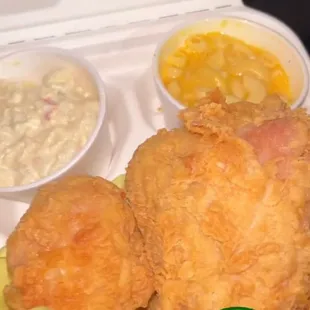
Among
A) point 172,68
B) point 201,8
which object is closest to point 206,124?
point 172,68

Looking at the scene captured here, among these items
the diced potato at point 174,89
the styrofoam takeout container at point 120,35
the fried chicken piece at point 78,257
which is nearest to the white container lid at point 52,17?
the styrofoam takeout container at point 120,35

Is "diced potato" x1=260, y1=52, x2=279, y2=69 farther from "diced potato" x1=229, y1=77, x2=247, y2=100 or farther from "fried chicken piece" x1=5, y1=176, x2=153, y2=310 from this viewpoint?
"fried chicken piece" x1=5, y1=176, x2=153, y2=310

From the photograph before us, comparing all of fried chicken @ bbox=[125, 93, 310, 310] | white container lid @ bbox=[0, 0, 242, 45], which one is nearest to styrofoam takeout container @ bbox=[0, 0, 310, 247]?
white container lid @ bbox=[0, 0, 242, 45]

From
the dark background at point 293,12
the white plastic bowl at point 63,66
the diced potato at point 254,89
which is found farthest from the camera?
the dark background at point 293,12

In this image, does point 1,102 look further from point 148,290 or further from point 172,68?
point 148,290

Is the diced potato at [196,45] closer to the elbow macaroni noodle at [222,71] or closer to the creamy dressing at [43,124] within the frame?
the elbow macaroni noodle at [222,71]

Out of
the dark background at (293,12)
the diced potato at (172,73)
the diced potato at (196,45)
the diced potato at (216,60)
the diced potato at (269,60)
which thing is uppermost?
the diced potato at (196,45)

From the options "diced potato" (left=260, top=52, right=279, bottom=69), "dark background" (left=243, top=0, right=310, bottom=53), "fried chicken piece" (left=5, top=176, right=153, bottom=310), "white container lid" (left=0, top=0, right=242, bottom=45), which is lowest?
"dark background" (left=243, top=0, right=310, bottom=53)
